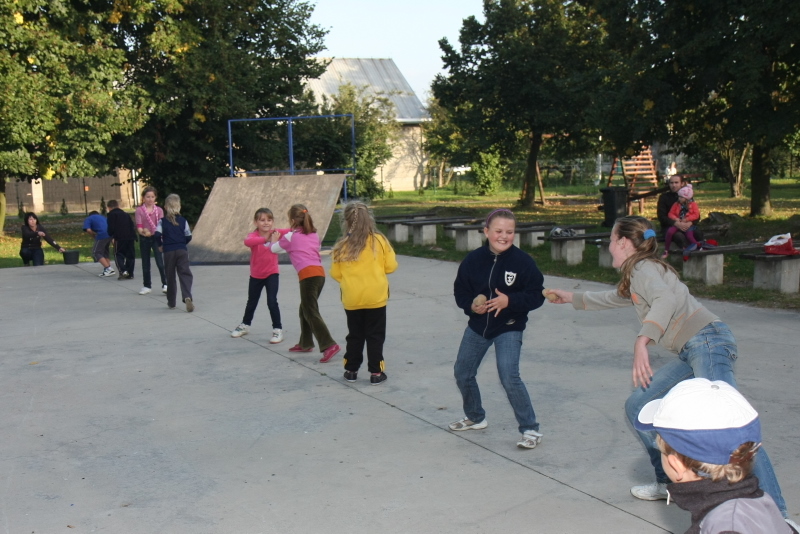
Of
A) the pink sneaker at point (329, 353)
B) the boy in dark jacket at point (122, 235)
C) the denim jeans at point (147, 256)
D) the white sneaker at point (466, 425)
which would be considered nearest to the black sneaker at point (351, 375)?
the pink sneaker at point (329, 353)

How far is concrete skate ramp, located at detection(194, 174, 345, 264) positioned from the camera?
632 inches

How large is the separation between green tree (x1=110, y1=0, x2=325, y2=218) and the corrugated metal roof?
22753 millimetres

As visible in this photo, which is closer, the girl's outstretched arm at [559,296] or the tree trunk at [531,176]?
the girl's outstretched arm at [559,296]

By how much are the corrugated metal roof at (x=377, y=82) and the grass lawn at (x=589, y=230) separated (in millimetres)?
9906

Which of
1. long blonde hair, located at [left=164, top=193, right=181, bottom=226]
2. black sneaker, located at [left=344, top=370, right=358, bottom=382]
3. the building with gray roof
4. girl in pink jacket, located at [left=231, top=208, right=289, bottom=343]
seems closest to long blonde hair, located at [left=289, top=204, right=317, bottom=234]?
girl in pink jacket, located at [left=231, top=208, right=289, bottom=343]

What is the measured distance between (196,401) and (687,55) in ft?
45.2

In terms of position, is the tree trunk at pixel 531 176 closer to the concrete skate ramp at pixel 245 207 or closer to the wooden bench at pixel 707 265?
the concrete skate ramp at pixel 245 207

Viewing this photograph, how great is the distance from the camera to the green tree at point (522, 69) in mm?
26141

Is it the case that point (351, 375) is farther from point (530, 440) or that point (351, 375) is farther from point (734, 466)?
point (734, 466)

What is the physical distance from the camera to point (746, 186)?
1460 inches

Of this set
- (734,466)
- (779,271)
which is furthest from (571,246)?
(734,466)

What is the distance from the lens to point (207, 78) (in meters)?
24.6

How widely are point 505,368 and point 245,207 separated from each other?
13.4 meters

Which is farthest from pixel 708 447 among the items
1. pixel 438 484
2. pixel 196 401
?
Answer: pixel 196 401
